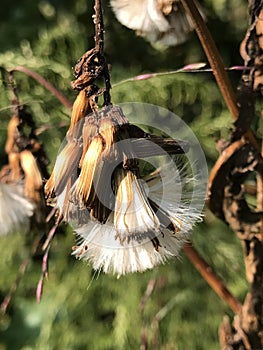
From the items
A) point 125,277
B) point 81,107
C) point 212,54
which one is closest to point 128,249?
point 81,107

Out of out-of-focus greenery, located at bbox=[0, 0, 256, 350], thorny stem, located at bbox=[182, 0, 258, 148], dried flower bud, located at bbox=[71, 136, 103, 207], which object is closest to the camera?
dried flower bud, located at bbox=[71, 136, 103, 207]

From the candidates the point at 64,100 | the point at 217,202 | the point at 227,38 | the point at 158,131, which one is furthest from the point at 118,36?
the point at 217,202

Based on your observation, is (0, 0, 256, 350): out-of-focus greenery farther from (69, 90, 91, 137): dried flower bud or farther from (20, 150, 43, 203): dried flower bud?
(69, 90, 91, 137): dried flower bud

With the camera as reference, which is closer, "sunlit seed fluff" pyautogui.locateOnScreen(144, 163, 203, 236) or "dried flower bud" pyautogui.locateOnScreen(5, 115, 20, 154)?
"sunlit seed fluff" pyautogui.locateOnScreen(144, 163, 203, 236)

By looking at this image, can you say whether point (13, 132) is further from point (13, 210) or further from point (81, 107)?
point (81, 107)

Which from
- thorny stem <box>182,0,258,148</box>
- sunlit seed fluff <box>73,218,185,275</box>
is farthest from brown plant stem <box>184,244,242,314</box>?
sunlit seed fluff <box>73,218,185,275</box>

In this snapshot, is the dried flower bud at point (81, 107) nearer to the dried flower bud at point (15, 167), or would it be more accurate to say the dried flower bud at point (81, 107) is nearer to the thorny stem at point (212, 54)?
the thorny stem at point (212, 54)

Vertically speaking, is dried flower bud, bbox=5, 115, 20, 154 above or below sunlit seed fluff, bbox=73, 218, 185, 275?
above

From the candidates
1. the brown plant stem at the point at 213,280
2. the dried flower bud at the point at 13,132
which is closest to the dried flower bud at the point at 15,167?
the dried flower bud at the point at 13,132
